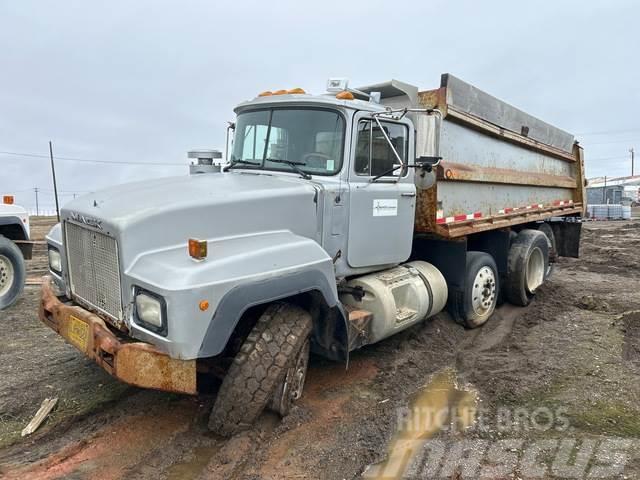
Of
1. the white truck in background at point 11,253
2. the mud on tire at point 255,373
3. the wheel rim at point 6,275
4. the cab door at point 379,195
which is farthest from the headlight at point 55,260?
the wheel rim at point 6,275

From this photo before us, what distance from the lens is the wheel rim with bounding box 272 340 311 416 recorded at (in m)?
3.67

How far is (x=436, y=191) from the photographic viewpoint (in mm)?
5453

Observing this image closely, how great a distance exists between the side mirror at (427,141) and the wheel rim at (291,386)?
7.64 feet

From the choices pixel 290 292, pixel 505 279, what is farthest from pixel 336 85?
pixel 505 279

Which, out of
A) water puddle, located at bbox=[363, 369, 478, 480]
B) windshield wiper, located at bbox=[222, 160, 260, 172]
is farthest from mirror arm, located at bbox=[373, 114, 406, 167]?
water puddle, located at bbox=[363, 369, 478, 480]

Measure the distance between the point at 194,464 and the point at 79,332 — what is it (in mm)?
Result: 1218

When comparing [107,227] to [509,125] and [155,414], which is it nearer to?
[155,414]

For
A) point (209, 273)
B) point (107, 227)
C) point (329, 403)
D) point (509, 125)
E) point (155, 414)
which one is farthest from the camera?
point (509, 125)

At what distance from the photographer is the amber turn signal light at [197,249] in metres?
3.09

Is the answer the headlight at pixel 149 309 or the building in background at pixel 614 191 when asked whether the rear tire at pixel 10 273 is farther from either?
the building in background at pixel 614 191

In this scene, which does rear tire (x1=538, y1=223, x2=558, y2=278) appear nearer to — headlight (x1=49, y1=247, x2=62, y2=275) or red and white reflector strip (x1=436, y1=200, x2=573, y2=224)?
red and white reflector strip (x1=436, y1=200, x2=573, y2=224)

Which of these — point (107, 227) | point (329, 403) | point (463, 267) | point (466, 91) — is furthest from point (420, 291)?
point (107, 227)

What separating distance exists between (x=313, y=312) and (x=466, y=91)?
11.4 feet

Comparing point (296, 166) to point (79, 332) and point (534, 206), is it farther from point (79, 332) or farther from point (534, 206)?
point (534, 206)
